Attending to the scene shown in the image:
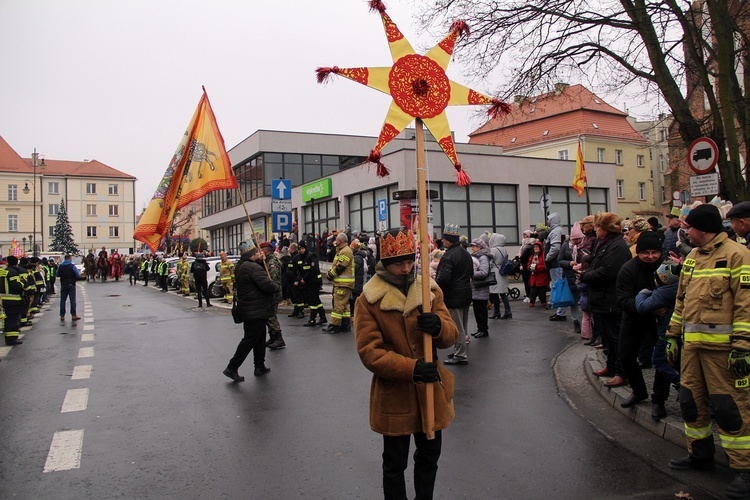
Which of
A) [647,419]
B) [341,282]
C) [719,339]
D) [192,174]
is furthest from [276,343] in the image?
[719,339]

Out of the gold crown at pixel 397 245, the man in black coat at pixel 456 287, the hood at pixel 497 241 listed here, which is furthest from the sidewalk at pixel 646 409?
the hood at pixel 497 241

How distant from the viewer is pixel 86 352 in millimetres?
10750

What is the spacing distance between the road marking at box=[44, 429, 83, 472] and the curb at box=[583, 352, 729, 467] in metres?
4.98

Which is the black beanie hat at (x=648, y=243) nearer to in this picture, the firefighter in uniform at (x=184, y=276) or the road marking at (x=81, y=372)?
the road marking at (x=81, y=372)

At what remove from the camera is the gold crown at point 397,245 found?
3498mm

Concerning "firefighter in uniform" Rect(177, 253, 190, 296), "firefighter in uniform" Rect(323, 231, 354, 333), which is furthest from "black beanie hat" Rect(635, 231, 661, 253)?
"firefighter in uniform" Rect(177, 253, 190, 296)

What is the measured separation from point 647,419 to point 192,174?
6.51 m

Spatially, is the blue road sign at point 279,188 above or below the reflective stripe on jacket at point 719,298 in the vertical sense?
above

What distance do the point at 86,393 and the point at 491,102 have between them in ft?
20.1

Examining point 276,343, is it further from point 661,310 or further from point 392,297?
point 392,297

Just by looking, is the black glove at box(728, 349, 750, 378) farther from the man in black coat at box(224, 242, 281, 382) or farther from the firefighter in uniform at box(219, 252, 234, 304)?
the firefighter in uniform at box(219, 252, 234, 304)

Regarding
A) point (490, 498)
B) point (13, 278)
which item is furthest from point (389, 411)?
point (13, 278)

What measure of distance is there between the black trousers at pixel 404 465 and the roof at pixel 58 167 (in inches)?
3709

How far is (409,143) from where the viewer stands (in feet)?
99.0
